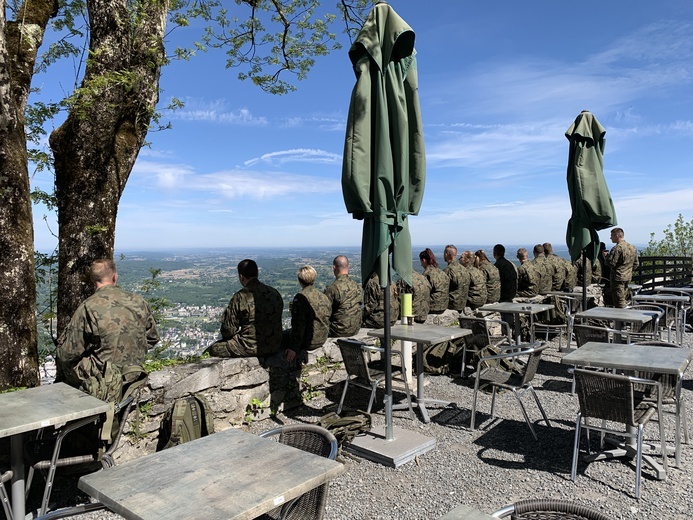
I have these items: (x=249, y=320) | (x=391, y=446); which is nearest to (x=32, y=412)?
(x=249, y=320)

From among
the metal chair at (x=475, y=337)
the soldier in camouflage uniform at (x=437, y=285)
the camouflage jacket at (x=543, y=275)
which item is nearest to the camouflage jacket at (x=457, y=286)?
the soldier in camouflage uniform at (x=437, y=285)

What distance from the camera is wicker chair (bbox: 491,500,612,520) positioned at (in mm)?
1643

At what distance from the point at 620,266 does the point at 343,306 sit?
6.20 meters

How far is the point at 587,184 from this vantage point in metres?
6.28

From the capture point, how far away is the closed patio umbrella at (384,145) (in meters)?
3.51

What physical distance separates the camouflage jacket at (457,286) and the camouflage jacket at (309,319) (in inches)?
133

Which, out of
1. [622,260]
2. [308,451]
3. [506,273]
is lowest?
[308,451]

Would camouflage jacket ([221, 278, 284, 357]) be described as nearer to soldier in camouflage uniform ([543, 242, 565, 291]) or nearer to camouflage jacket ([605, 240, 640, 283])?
camouflage jacket ([605, 240, 640, 283])

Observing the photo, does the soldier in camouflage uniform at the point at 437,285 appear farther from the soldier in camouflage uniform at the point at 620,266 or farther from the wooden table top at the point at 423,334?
the soldier in camouflage uniform at the point at 620,266

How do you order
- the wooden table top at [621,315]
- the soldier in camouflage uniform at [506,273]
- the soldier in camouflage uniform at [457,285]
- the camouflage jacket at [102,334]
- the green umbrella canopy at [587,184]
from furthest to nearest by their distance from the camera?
1. the soldier in camouflage uniform at [506,273]
2. the soldier in camouflage uniform at [457,285]
3. the green umbrella canopy at [587,184]
4. the wooden table top at [621,315]
5. the camouflage jacket at [102,334]

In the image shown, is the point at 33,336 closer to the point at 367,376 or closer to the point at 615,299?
the point at 367,376

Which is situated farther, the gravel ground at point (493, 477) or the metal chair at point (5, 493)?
the gravel ground at point (493, 477)

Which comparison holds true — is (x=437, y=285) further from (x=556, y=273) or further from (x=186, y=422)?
(x=186, y=422)

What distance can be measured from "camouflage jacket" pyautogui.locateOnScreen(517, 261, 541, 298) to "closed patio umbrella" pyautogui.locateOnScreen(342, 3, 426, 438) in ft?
20.7
